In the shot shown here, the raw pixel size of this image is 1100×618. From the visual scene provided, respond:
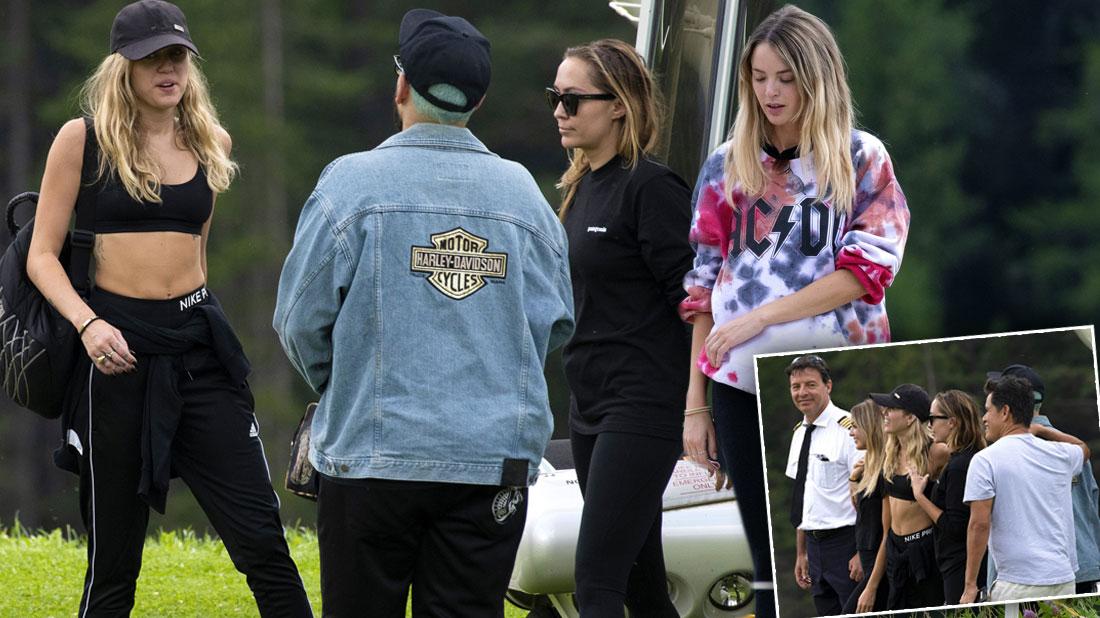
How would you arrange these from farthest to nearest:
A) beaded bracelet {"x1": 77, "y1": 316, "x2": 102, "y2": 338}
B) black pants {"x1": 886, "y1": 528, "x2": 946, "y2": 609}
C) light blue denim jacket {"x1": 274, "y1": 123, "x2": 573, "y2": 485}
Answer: beaded bracelet {"x1": 77, "y1": 316, "x2": 102, "y2": 338} → black pants {"x1": 886, "y1": 528, "x2": 946, "y2": 609} → light blue denim jacket {"x1": 274, "y1": 123, "x2": 573, "y2": 485}

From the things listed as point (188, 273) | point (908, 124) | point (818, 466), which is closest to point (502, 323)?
point (818, 466)

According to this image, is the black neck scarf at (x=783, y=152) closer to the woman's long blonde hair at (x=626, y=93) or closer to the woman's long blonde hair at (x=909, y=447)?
the woman's long blonde hair at (x=626, y=93)

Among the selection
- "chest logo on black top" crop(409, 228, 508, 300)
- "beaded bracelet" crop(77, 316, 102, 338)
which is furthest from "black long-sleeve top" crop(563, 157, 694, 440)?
"beaded bracelet" crop(77, 316, 102, 338)

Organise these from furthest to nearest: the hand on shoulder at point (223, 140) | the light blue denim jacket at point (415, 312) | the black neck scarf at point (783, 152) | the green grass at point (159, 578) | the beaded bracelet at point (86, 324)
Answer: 1. the green grass at point (159, 578)
2. the hand on shoulder at point (223, 140)
3. the beaded bracelet at point (86, 324)
4. the black neck scarf at point (783, 152)
5. the light blue denim jacket at point (415, 312)

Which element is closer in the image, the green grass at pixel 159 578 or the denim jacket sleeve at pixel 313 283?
the denim jacket sleeve at pixel 313 283

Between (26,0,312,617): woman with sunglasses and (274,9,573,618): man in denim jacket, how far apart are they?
3.35ft

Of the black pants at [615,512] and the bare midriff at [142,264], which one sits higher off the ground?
the bare midriff at [142,264]

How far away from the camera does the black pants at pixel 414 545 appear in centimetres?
316

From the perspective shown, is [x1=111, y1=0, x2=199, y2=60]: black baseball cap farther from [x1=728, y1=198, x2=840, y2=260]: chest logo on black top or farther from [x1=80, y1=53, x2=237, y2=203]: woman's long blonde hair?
[x1=728, y1=198, x2=840, y2=260]: chest logo on black top

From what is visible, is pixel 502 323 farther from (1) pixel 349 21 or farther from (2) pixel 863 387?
(1) pixel 349 21

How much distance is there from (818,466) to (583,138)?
104 centimetres

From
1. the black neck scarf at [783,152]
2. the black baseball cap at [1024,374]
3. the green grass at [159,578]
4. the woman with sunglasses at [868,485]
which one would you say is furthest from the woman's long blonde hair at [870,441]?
the green grass at [159,578]

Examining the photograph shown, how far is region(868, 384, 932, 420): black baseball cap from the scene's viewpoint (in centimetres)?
371

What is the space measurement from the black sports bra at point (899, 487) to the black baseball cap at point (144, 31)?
76.2 inches
